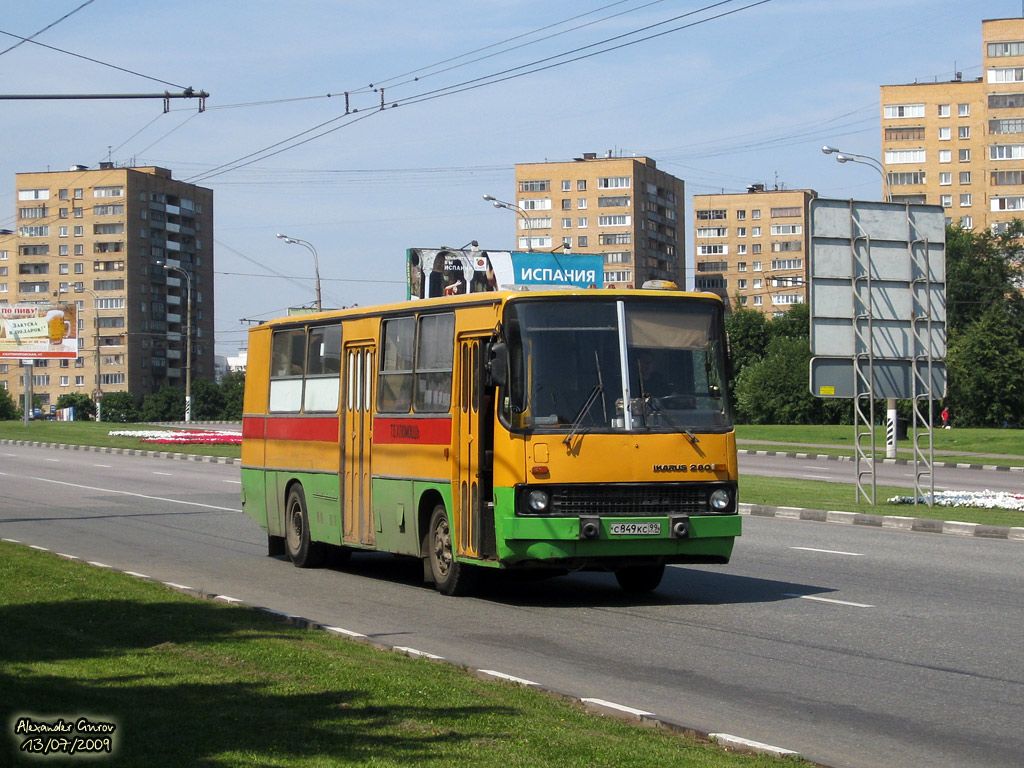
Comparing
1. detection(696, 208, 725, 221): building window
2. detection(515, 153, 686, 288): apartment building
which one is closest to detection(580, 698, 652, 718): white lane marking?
detection(515, 153, 686, 288): apartment building

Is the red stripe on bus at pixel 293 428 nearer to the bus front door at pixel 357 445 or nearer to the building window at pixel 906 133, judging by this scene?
the bus front door at pixel 357 445

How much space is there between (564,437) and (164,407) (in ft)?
379

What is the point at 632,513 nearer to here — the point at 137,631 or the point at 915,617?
the point at 915,617

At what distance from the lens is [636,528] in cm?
1238

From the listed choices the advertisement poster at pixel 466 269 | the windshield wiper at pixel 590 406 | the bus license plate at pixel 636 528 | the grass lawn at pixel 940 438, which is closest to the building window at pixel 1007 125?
the grass lawn at pixel 940 438

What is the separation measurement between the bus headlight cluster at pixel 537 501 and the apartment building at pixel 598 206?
13212 centimetres

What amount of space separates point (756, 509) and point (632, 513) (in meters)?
12.8

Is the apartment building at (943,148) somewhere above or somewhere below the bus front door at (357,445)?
above

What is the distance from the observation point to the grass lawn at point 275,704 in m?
6.06

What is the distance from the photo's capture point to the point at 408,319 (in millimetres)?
14633

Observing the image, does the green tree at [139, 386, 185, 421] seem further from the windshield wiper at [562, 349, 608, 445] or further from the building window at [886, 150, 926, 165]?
the windshield wiper at [562, 349, 608, 445]

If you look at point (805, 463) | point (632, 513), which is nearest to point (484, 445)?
point (632, 513)

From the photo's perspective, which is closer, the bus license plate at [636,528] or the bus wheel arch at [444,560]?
the bus license plate at [636,528]

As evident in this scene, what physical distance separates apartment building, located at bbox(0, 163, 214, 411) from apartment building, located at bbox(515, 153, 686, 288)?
1499 inches
